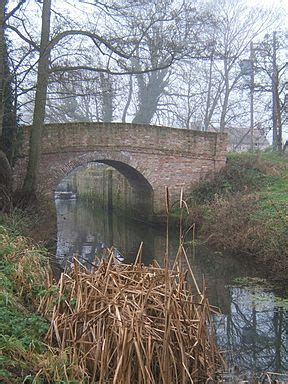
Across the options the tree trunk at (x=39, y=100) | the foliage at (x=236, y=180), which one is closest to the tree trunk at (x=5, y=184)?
the tree trunk at (x=39, y=100)

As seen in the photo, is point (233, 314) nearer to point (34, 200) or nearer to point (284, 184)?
point (34, 200)

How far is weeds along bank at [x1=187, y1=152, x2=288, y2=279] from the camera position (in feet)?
30.9

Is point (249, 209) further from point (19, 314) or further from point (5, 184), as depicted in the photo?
point (19, 314)

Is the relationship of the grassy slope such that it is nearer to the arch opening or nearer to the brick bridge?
the brick bridge

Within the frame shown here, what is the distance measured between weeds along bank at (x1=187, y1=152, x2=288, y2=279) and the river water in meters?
0.52

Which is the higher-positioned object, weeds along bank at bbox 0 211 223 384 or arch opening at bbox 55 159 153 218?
arch opening at bbox 55 159 153 218

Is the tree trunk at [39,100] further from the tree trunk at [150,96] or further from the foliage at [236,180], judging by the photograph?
the tree trunk at [150,96]

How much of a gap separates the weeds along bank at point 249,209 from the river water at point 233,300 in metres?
0.52

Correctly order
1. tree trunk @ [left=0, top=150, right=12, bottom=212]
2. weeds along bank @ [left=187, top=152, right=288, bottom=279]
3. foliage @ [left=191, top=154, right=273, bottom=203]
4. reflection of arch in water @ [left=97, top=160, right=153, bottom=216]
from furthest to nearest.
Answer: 1. reflection of arch in water @ [left=97, top=160, right=153, bottom=216]
2. foliage @ [left=191, top=154, right=273, bottom=203]
3. tree trunk @ [left=0, top=150, right=12, bottom=212]
4. weeds along bank @ [left=187, top=152, right=288, bottom=279]

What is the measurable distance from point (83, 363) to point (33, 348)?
1.46 ft

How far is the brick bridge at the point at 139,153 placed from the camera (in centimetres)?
1590

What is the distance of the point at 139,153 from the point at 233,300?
33.8 feet

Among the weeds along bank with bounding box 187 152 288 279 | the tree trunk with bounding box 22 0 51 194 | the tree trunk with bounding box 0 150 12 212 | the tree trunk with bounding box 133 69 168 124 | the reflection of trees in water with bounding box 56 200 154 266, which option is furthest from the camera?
Result: the tree trunk with bounding box 133 69 168 124

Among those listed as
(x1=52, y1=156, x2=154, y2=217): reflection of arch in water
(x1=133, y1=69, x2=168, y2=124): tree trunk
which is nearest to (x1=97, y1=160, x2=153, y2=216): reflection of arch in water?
(x1=52, y1=156, x2=154, y2=217): reflection of arch in water
